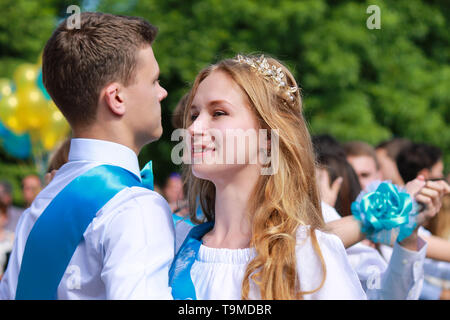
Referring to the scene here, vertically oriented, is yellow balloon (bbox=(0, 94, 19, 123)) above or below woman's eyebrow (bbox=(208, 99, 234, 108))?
below

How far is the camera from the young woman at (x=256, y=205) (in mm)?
1920

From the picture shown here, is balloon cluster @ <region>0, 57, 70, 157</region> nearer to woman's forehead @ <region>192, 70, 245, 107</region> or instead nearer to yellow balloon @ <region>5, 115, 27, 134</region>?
yellow balloon @ <region>5, 115, 27, 134</region>

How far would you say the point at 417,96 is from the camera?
10.8 metres

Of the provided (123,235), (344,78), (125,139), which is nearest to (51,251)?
(123,235)

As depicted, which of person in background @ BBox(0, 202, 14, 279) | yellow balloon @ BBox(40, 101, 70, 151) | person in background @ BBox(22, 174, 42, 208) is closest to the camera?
person in background @ BBox(0, 202, 14, 279)

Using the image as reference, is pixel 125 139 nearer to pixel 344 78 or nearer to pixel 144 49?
pixel 144 49

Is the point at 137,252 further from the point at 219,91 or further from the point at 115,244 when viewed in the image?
the point at 219,91

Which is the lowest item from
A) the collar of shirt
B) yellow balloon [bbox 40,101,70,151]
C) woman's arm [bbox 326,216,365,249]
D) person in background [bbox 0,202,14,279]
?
person in background [bbox 0,202,14,279]

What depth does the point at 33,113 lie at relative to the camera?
802 cm

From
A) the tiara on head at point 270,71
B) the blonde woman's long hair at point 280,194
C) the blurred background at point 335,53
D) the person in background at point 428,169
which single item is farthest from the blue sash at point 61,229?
the blurred background at point 335,53

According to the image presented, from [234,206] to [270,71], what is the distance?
56 cm

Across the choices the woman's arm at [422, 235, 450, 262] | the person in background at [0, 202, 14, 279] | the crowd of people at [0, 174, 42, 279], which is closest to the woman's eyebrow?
the woman's arm at [422, 235, 450, 262]

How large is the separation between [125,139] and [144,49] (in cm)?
35

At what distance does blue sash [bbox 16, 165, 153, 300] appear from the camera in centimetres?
193
